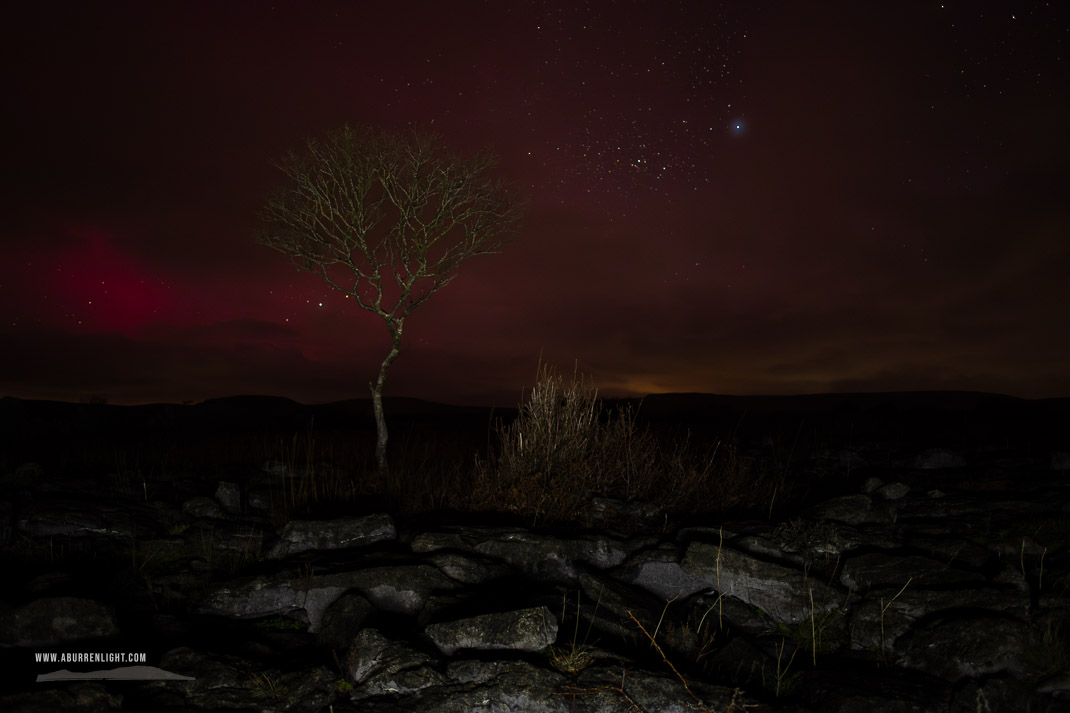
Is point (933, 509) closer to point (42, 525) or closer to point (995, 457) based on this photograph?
point (995, 457)

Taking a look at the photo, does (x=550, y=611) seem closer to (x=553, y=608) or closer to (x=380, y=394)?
(x=553, y=608)

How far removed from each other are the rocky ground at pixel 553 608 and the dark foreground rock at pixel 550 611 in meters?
0.02

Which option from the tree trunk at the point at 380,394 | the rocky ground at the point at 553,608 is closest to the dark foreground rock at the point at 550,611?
the rocky ground at the point at 553,608

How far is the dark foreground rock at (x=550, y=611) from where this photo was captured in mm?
3951

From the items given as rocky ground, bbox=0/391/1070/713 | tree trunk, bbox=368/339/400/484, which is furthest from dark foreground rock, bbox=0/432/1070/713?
tree trunk, bbox=368/339/400/484

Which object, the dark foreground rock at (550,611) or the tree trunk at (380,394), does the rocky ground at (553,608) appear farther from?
the tree trunk at (380,394)

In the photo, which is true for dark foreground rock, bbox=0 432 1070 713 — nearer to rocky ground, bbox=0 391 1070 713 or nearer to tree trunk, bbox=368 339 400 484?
rocky ground, bbox=0 391 1070 713

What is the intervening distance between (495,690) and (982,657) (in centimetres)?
340

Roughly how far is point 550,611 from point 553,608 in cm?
46

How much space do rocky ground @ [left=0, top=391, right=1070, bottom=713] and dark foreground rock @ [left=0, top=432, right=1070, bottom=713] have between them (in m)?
0.02

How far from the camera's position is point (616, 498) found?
8133 millimetres

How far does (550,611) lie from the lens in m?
4.41

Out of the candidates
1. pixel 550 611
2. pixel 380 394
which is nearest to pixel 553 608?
pixel 550 611

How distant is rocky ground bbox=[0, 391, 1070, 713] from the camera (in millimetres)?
3958
